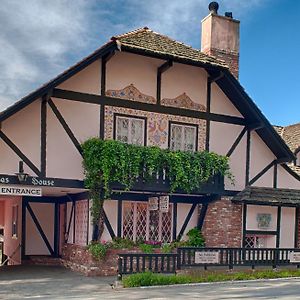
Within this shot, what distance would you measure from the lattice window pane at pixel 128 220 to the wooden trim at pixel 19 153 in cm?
365

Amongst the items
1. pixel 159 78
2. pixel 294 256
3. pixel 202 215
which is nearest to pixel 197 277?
pixel 202 215

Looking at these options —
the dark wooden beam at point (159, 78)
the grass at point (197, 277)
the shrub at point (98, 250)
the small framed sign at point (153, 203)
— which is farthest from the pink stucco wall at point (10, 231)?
the grass at point (197, 277)

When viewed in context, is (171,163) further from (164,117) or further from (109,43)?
(109,43)

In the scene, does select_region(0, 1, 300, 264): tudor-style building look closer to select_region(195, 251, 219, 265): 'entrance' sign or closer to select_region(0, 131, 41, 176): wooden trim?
select_region(0, 131, 41, 176): wooden trim

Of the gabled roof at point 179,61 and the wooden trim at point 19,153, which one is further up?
the gabled roof at point 179,61

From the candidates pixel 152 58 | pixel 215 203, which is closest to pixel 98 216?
pixel 215 203

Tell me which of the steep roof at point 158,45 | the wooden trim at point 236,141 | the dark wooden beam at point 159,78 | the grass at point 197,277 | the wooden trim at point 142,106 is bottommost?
the grass at point 197,277

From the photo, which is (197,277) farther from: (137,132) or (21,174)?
(21,174)

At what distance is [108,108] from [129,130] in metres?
1.10

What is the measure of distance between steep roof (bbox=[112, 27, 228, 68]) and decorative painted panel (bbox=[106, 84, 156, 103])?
5.19 ft

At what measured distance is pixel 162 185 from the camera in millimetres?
16812

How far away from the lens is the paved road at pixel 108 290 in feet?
40.4

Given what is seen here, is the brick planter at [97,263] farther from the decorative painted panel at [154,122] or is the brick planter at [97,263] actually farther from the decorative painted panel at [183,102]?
the decorative painted panel at [183,102]

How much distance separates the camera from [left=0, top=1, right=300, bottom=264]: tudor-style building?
51.2 ft
